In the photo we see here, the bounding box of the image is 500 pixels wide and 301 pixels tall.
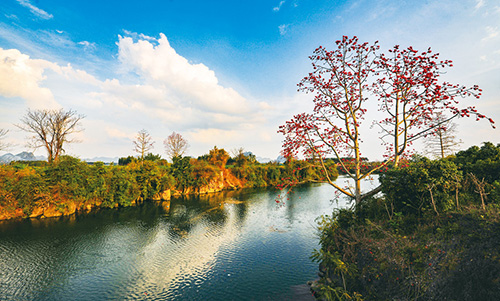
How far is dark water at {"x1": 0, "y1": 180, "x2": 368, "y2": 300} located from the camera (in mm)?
12633

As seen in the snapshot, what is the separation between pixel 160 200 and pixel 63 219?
53.9 feet

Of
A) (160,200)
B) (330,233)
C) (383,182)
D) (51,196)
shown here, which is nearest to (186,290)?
(330,233)

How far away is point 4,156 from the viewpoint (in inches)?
1273

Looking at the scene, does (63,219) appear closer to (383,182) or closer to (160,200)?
(160,200)

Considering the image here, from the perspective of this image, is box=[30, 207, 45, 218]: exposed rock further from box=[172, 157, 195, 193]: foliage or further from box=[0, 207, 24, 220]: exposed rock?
box=[172, 157, 195, 193]: foliage

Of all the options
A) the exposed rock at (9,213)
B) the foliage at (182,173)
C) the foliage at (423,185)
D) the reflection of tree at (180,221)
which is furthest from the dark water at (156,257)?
the foliage at (182,173)

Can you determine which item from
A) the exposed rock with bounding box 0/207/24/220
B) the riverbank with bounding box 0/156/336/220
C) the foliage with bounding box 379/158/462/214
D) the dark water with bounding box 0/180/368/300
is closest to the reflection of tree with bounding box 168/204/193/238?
the dark water with bounding box 0/180/368/300

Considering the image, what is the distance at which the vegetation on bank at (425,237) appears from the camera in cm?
751

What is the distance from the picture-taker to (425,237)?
9312 mm

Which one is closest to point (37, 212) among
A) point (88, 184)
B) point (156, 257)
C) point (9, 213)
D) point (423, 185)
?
point (9, 213)

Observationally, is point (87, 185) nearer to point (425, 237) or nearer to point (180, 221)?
point (180, 221)

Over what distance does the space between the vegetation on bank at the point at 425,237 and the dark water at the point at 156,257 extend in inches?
179

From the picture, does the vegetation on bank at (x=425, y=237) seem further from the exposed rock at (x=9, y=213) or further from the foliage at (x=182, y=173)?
the foliage at (x=182, y=173)

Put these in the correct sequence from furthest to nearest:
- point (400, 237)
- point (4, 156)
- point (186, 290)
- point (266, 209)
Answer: point (266, 209), point (4, 156), point (186, 290), point (400, 237)
